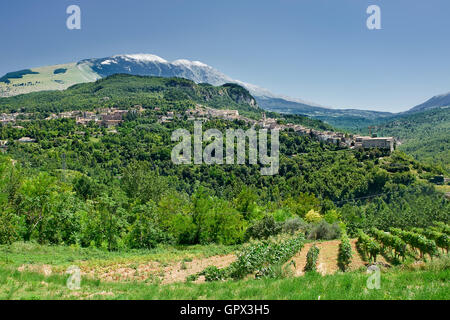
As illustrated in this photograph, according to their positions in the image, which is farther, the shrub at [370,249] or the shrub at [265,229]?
the shrub at [265,229]

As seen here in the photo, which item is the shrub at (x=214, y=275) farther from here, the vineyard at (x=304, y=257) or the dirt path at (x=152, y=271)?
the dirt path at (x=152, y=271)

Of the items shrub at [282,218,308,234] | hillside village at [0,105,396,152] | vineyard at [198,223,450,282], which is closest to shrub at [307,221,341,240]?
shrub at [282,218,308,234]

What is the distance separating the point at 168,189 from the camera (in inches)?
1917

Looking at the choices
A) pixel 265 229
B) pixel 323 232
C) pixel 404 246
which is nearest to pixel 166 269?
pixel 265 229

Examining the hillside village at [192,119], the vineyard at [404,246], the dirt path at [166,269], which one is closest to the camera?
the dirt path at [166,269]

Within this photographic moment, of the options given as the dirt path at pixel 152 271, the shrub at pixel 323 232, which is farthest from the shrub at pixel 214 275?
the shrub at pixel 323 232

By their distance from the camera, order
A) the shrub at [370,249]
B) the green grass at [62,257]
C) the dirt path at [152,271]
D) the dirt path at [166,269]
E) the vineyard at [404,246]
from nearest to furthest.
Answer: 1. the dirt path at [166,269]
2. the dirt path at [152,271]
3. the green grass at [62,257]
4. the shrub at [370,249]
5. the vineyard at [404,246]

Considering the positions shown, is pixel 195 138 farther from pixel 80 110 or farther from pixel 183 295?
pixel 183 295

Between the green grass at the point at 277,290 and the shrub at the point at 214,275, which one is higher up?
the green grass at the point at 277,290

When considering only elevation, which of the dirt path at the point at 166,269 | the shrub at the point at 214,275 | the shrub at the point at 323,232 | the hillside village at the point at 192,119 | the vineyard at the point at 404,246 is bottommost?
the shrub at the point at 323,232

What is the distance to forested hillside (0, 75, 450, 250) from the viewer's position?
75.0ft

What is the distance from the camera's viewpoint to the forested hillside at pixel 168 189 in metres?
22.9

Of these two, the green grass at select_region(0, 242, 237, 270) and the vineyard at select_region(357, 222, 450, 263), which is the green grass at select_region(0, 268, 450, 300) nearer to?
the green grass at select_region(0, 242, 237, 270)
